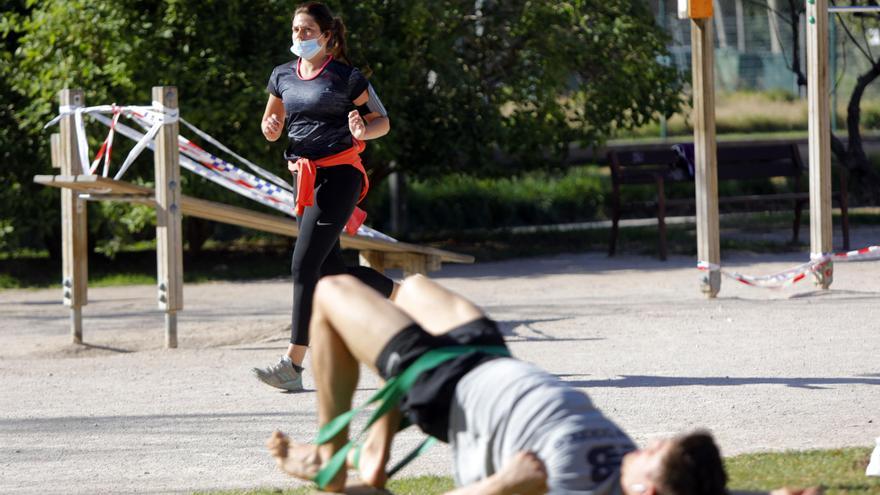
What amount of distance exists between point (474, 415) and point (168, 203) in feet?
17.1

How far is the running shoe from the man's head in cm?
388

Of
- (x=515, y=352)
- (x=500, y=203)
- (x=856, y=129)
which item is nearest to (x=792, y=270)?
(x=515, y=352)

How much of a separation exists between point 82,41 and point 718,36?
11919 millimetres

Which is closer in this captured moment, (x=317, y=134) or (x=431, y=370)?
(x=431, y=370)

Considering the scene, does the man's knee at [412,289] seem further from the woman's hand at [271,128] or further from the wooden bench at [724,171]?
the wooden bench at [724,171]

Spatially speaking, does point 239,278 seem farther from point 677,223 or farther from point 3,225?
point 677,223

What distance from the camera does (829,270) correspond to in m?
10.5

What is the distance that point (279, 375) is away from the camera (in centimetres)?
716

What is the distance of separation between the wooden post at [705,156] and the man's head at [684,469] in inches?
276

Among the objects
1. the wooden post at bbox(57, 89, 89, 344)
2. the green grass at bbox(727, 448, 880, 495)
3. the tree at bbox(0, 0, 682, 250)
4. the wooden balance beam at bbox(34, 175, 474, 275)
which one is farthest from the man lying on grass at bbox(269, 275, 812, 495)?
the tree at bbox(0, 0, 682, 250)

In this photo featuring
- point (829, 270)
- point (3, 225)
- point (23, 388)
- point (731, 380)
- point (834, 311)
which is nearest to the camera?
point (731, 380)

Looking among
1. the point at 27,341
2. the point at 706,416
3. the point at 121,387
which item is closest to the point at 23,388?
the point at 121,387

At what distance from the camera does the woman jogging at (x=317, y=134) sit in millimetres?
6953

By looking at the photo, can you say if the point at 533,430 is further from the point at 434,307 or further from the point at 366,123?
the point at 366,123
